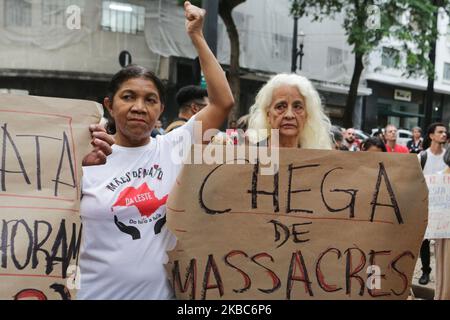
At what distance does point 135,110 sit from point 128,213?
0.34 metres

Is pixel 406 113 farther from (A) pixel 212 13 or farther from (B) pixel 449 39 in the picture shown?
(A) pixel 212 13

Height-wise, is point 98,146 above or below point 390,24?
below

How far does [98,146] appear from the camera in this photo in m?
1.61

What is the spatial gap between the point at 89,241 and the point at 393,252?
935 millimetres

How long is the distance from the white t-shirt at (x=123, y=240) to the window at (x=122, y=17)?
15725mm

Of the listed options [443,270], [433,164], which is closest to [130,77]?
[443,270]

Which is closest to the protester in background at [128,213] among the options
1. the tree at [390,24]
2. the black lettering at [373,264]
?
the black lettering at [373,264]

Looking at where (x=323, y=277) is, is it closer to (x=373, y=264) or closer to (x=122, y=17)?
(x=373, y=264)

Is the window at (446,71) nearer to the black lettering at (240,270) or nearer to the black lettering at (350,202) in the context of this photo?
the black lettering at (350,202)

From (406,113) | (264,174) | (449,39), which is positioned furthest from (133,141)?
(449,39)

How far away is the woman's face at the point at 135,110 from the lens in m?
1.75

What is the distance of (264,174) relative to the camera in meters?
1.65

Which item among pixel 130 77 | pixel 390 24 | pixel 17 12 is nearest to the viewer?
pixel 130 77

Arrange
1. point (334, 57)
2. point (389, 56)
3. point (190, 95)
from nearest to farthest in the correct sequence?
point (190, 95) → point (389, 56) → point (334, 57)
